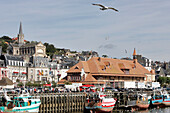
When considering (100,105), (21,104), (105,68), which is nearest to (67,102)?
(100,105)

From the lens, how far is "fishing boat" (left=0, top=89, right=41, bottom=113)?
2098 inches

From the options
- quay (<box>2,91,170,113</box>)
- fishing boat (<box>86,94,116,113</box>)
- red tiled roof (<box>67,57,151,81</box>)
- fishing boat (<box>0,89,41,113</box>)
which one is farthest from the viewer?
red tiled roof (<box>67,57,151,81</box>)

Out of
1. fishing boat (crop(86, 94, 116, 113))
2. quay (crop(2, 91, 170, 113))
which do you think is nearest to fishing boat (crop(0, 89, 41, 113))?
quay (crop(2, 91, 170, 113))

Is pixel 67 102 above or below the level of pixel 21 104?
below

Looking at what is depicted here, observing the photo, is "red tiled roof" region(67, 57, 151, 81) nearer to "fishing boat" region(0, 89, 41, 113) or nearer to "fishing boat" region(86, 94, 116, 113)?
"fishing boat" region(86, 94, 116, 113)

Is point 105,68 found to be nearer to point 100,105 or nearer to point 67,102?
point 67,102

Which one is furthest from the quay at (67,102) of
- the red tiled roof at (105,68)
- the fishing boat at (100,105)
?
the red tiled roof at (105,68)

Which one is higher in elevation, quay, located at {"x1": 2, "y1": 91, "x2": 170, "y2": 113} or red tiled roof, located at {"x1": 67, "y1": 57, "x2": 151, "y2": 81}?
red tiled roof, located at {"x1": 67, "y1": 57, "x2": 151, "y2": 81}

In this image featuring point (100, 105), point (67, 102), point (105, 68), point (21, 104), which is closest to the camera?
point (21, 104)

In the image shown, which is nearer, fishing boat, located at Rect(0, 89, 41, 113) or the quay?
fishing boat, located at Rect(0, 89, 41, 113)

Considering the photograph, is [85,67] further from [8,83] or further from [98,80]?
[8,83]

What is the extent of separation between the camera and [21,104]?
55.1m

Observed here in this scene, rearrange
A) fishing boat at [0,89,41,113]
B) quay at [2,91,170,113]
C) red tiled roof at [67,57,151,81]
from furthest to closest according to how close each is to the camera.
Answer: red tiled roof at [67,57,151,81] < quay at [2,91,170,113] < fishing boat at [0,89,41,113]

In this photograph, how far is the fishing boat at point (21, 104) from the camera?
175 feet
